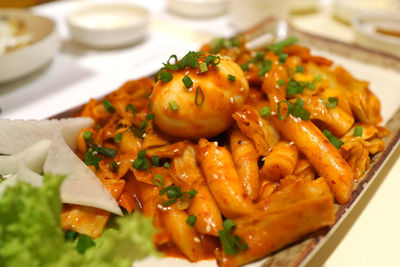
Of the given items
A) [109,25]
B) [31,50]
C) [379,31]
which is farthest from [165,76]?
[379,31]

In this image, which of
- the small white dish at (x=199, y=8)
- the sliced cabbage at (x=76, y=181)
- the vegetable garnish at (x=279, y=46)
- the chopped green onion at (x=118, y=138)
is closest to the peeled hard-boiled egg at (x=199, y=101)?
the chopped green onion at (x=118, y=138)

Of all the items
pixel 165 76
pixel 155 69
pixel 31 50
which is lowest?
pixel 155 69

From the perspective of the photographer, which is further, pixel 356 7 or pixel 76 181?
pixel 356 7

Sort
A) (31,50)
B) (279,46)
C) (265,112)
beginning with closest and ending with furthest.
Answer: (265,112), (279,46), (31,50)

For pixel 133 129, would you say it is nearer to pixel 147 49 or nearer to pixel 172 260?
pixel 172 260

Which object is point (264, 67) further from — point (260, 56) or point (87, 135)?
point (87, 135)

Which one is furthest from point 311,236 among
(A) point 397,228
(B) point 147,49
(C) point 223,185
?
(B) point 147,49

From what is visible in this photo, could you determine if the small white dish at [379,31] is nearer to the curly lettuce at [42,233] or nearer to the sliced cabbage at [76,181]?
the sliced cabbage at [76,181]
